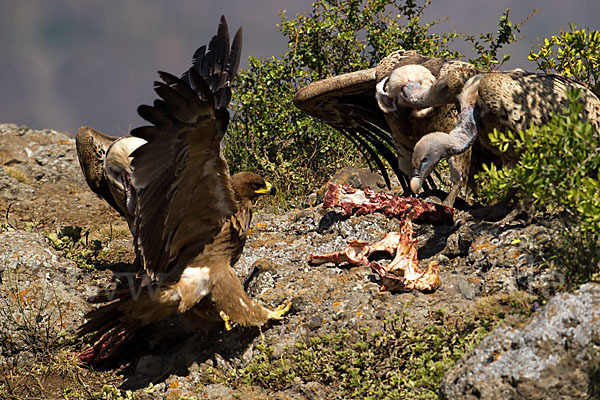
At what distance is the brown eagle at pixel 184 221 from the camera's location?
146 inches

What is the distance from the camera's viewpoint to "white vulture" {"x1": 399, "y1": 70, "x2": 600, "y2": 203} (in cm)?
452

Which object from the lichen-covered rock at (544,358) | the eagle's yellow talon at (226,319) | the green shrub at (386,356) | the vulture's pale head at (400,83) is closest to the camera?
the lichen-covered rock at (544,358)

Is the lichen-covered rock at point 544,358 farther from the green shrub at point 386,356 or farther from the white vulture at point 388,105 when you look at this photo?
the white vulture at point 388,105

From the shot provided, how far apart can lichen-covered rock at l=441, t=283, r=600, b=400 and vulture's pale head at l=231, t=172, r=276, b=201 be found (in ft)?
7.86

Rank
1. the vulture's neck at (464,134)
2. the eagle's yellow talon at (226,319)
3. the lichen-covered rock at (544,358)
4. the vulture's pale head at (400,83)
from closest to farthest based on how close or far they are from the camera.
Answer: the lichen-covered rock at (544,358) → the eagle's yellow talon at (226,319) → the vulture's neck at (464,134) → the vulture's pale head at (400,83)

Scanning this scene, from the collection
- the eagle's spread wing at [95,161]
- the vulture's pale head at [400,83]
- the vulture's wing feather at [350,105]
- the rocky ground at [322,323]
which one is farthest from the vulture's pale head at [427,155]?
the eagle's spread wing at [95,161]

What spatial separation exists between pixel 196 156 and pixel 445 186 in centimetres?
452

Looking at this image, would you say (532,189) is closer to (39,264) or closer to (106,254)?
(39,264)

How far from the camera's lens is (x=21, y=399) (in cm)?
415

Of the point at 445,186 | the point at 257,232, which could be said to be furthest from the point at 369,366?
the point at 445,186

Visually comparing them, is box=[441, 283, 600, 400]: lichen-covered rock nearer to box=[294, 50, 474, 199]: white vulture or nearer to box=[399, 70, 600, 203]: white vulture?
box=[399, 70, 600, 203]: white vulture

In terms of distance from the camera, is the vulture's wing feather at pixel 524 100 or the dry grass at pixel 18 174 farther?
the dry grass at pixel 18 174

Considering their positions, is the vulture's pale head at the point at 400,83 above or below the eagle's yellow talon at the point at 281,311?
above

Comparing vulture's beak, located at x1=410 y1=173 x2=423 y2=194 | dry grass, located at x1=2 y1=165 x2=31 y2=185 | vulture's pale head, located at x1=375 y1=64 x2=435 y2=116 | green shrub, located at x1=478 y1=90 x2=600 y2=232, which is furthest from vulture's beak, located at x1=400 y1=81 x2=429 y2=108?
dry grass, located at x1=2 y1=165 x2=31 y2=185
